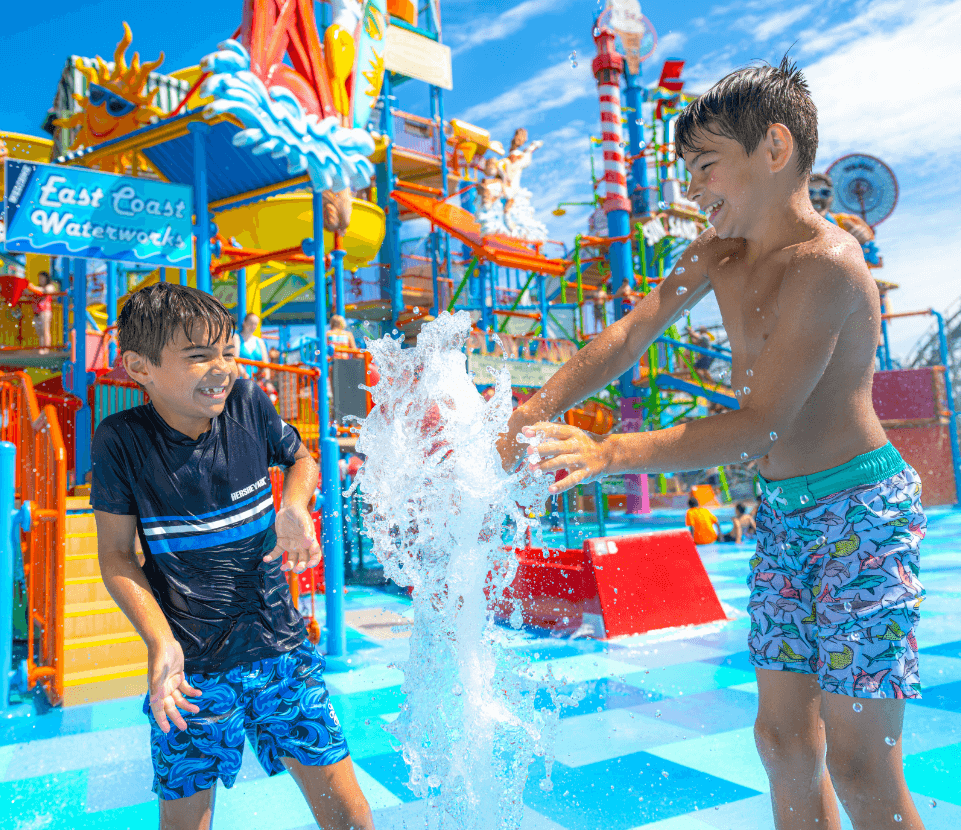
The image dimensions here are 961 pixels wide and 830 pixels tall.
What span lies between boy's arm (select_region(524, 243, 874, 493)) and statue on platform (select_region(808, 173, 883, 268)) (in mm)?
15945

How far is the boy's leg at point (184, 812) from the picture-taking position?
5.77 feet

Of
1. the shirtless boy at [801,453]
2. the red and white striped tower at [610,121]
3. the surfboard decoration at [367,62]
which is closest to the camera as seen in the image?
the shirtless boy at [801,453]

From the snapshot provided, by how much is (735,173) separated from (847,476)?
72cm

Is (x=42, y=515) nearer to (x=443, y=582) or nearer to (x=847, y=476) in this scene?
(x=443, y=582)

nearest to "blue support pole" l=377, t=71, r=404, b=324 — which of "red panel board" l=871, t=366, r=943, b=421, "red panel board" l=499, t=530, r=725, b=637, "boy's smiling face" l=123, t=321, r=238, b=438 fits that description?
"red panel board" l=871, t=366, r=943, b=421

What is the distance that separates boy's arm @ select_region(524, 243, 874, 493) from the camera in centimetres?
128

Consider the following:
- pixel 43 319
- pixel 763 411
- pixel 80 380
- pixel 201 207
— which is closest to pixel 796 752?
pixel 763 411

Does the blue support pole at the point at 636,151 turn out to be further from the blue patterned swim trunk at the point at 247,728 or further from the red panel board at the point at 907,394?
the blue patterned swim trunk at the point at 247,728

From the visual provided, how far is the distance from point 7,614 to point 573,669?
350 centimetres

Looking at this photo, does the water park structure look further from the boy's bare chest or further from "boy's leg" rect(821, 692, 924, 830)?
"boy's leg" rect(821, 692, 924, 830)

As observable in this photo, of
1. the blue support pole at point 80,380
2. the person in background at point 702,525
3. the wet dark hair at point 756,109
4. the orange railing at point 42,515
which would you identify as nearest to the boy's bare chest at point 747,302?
the wet dark hair at point 756,109

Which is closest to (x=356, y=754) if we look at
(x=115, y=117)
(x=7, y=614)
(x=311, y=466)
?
(x=311, y=466)

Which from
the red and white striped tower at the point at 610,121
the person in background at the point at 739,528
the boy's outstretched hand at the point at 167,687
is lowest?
the person in background at the point at 739,528

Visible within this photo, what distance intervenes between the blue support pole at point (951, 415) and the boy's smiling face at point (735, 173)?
1610 centimetres
